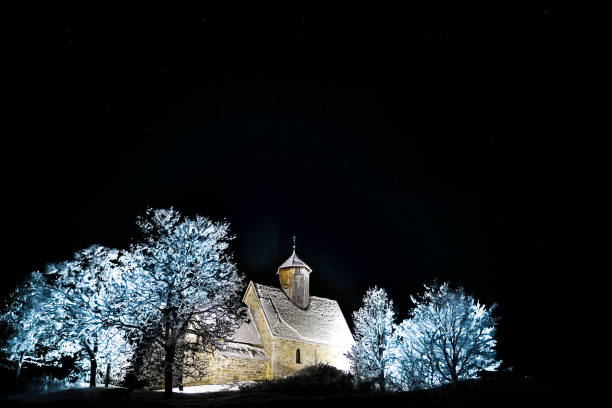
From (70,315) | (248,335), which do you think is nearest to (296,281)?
(248,335)

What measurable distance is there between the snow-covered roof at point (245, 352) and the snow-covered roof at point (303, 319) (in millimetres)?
2137

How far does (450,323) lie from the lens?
89.4ft

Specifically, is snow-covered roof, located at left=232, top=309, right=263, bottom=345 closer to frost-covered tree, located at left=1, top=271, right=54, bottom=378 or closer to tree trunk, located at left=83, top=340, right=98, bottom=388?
tree trunk, located at left=83, top=340, right=98, bottom=388

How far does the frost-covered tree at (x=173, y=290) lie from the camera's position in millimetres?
22641

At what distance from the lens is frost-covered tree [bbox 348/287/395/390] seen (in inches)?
1341

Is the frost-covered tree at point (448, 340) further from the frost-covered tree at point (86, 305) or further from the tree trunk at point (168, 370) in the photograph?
→ the frost-covered tree at point (86, 305)

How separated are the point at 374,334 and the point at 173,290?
59.4 feet

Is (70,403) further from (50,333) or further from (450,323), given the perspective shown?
(450,323)

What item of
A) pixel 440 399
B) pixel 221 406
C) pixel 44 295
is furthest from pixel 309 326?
pixel 440 399

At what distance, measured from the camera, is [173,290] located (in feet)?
74.9

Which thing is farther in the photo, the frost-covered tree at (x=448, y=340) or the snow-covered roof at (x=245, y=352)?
the snow-covered roof at (x=245, y=352)

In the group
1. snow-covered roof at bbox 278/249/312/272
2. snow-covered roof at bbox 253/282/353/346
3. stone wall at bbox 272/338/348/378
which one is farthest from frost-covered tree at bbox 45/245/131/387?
snow-covered roof at bbox 278/249/312/272

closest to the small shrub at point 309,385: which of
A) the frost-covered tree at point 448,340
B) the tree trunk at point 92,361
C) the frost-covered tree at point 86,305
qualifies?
the frost-covered tree at point 448,340

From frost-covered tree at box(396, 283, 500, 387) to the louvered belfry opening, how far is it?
22.2m
